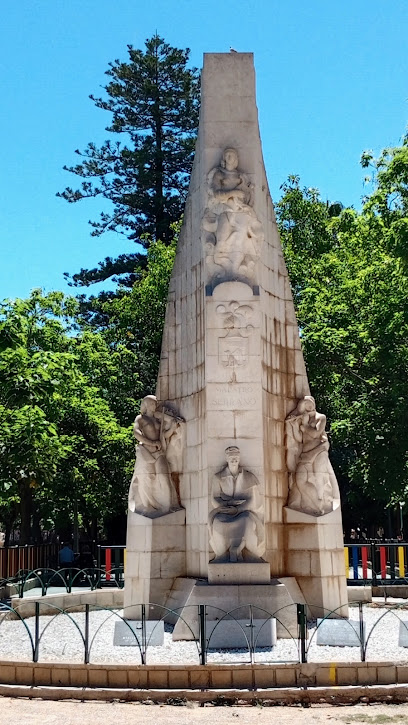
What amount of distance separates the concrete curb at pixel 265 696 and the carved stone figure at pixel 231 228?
8.07m

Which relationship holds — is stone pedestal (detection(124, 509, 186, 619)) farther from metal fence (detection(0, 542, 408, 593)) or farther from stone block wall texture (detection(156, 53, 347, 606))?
metal fence (detection(0, 542, 408, 593))

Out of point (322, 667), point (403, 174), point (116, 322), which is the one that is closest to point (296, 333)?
point (322, 667)

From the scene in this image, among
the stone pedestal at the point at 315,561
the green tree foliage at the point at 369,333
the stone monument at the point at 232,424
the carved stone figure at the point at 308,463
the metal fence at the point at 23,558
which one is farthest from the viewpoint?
the green tree foliage at the point at 369,333

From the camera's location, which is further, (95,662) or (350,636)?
(350,636)

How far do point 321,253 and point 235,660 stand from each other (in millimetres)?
29607

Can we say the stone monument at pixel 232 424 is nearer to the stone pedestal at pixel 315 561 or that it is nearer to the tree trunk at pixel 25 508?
the stone pedestal at pixel 315 561

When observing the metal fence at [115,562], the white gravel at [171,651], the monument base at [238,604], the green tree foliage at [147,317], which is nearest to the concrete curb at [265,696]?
the white gravel at [171,651]

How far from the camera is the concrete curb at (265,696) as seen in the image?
11.6 m

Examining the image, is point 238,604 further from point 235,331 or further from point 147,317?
point 147,317

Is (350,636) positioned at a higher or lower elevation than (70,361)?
lower

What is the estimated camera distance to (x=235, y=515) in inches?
643

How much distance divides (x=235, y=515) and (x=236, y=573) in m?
0.99

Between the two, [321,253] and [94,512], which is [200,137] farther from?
[94,512]

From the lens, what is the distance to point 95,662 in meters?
12.5
